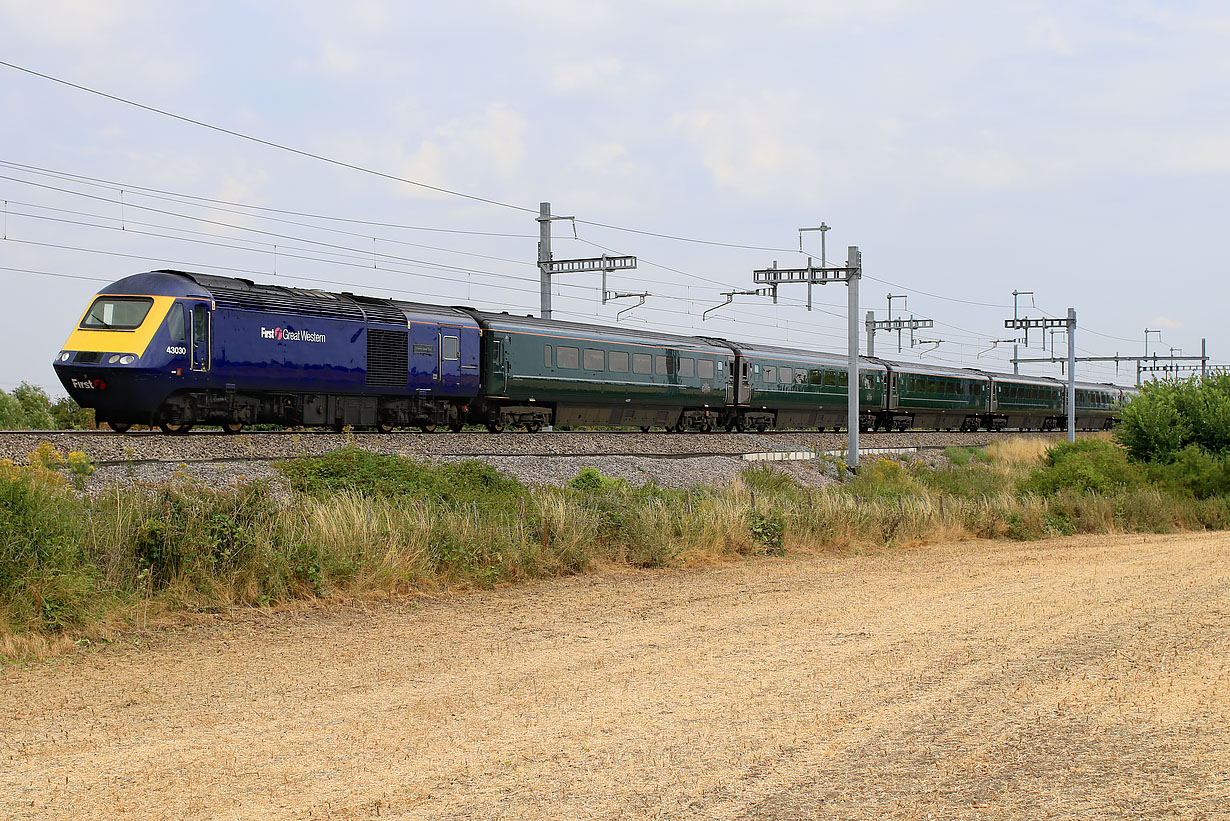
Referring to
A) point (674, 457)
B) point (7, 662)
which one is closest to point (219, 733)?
point (7, 662)

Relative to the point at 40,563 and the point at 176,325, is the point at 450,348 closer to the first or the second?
the point at 176,325

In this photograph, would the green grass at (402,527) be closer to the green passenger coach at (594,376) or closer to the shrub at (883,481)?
the shrub at (883,481)

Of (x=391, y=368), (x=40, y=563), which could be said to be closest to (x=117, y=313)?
(x=391, y=368)

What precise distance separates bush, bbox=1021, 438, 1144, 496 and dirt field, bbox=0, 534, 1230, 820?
1135cm

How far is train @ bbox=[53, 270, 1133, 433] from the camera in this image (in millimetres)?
20625

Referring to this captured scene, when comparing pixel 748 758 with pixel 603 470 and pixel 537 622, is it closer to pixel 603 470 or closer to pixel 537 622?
pixel 537 622

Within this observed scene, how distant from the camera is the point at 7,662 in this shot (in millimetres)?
8547

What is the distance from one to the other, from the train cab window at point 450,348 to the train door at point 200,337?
21.6 feet

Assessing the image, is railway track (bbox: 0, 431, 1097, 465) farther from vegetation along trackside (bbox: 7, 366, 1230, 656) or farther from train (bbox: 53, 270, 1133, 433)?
vegetation along trackside (bbox: 7, 366, 1230, 656)

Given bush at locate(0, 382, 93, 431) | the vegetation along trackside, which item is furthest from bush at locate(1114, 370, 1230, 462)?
bush at locate(0, 382, 93, 431)

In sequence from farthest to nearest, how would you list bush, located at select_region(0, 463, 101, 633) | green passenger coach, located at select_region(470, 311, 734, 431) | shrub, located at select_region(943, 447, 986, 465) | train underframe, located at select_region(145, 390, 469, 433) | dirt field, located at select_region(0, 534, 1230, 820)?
1. shrub, located at select_region(943, 447, 986, 465)
2. green passenger coach, located at select_region(470, 311, 734, 431)
3. train underframe, located at select_region(145, 390, 469, 433)
4. bush, located at select_region(0, 463, 101, 633)
5. dirt field, located at select_region(0, 534, 1230, 820)

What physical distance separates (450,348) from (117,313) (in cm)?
827

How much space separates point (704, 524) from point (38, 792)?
10910 millimetres

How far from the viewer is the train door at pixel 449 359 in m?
26.7
